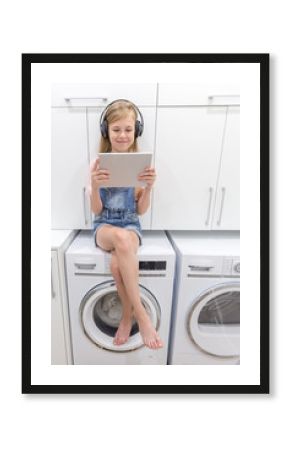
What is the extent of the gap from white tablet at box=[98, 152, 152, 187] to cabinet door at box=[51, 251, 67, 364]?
0.33 m

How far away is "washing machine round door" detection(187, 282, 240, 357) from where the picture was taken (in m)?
1.26

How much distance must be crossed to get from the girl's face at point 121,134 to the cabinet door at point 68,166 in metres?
0.10

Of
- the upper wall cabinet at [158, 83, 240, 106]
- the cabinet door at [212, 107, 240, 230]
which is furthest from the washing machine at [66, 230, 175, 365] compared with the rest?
the upper wall cabinet at [158, 83, 240, 106]

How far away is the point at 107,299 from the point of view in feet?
4.17

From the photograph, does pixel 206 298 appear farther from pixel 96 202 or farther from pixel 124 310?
pixel 96 202

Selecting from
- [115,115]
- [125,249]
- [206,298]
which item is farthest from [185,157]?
[206,298]

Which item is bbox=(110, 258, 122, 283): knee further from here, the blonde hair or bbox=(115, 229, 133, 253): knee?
the blonde hair

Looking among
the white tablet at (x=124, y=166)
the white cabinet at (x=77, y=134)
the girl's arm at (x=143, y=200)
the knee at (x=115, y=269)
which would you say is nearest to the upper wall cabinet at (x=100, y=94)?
the white cabinet at (x=77, y=134)

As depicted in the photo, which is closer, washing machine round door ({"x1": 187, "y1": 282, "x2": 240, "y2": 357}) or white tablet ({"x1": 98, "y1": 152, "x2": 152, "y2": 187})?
white tablet ({"x1": 98, "y1": 152, "x2": 152, "y2": 187})

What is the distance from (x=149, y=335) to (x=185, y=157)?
629 millimetres
